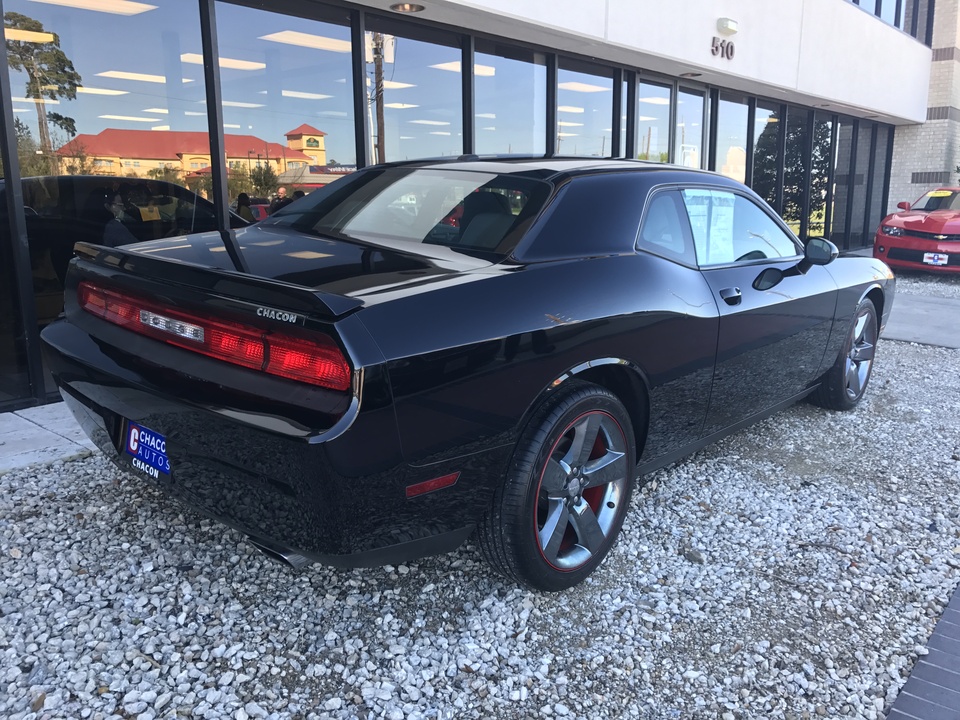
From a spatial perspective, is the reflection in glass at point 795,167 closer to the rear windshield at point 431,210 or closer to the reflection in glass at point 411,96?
the reflection in glass at point 411,96

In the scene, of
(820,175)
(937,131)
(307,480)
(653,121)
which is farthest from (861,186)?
(307,480)

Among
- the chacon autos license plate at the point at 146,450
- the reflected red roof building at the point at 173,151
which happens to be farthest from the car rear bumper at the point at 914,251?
the chacon autos license plate at the point at 146,450

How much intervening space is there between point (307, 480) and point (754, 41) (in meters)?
10.9

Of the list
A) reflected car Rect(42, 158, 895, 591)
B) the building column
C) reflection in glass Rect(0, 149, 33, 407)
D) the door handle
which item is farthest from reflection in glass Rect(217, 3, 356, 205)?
the building column

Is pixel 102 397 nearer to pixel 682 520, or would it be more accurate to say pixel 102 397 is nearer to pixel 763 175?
pixel 682 520

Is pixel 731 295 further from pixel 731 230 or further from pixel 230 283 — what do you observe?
pixel 230 283

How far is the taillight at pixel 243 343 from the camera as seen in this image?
2094mm

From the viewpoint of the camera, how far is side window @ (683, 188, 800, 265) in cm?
357

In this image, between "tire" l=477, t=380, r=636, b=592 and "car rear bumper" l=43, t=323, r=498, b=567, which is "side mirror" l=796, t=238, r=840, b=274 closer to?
"tire" l=477, t=380, r=636, b=592

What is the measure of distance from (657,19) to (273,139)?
16.6 feet

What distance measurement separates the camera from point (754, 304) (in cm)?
367

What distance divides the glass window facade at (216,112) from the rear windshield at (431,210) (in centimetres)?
76

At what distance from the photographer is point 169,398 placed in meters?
2.37

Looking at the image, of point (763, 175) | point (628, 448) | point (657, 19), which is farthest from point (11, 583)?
point (763, 175)
